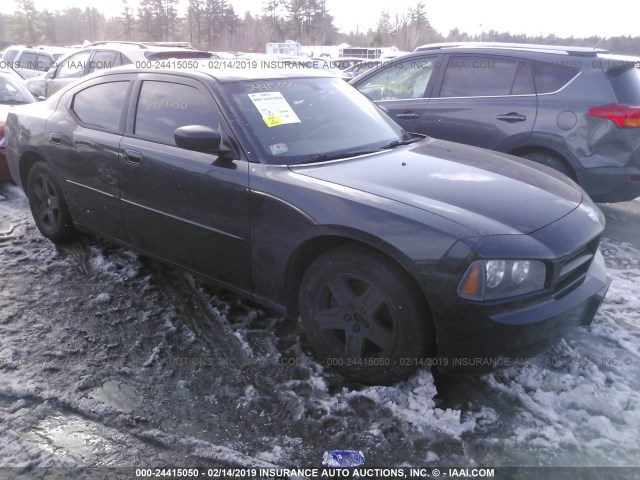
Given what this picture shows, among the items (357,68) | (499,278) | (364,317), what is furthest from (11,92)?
(357,68)

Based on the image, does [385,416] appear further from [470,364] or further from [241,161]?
[241,161]

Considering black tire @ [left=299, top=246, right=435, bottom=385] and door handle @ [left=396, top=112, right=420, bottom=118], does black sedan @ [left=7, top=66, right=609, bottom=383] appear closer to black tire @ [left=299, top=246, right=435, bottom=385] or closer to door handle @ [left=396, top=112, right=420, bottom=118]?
black tire @ [left=299, top=246, right=435, bottom=385]

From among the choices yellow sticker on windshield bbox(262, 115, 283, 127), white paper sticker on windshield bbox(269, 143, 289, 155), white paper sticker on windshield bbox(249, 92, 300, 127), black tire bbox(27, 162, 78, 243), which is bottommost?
black tire bbox(27, 162, 78, 243)

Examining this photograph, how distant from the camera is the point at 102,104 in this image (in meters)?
4.07

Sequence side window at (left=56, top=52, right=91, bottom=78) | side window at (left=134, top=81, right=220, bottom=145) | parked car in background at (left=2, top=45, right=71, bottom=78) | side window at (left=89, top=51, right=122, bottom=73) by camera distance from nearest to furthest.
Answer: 1. side window at (left=134, top=81, right=220, bottom=145)
2. side window at (left=89, top=51, right=122, bottom=73)
3. side window at (left=56, top=52, right=91, bottom=78)
4. parked car in background at (left=2, top=45, right=71, bottom=78)

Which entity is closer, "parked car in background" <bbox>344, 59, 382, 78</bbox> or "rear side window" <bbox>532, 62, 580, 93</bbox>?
"rear side window" <bbox>532, 62, 580, 93</bbox>

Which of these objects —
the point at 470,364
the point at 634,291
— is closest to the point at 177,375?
the point at 470,364

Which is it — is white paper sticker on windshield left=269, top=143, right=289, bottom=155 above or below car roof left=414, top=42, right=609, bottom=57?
below

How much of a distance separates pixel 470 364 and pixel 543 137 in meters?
3.44

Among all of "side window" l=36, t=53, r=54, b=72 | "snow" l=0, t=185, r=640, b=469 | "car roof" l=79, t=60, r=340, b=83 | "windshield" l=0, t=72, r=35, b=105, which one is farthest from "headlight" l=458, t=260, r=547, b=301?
"side window" l=36, t=53, r=54, b=72

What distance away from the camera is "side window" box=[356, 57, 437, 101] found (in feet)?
20.1

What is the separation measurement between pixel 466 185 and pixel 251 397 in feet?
5.24

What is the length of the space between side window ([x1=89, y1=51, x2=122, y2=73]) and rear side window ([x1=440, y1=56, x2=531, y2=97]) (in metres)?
5.47

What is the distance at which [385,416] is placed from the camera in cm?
261
